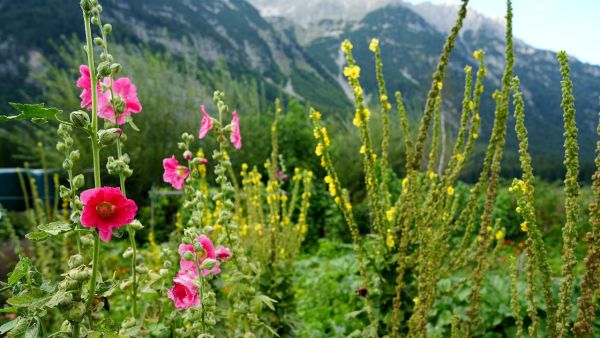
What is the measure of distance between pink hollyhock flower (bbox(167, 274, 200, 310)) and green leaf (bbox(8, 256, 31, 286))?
541 mm

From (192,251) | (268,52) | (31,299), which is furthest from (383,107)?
(268,52)

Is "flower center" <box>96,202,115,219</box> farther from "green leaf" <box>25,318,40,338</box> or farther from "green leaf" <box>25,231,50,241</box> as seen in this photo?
"green leaf" <box>25,318,40,338</box>

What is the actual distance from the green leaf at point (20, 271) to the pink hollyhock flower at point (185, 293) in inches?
21.3

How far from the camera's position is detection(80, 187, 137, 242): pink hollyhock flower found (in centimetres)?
96

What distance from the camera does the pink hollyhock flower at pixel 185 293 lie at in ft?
4.75

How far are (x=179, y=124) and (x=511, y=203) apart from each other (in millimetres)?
6662

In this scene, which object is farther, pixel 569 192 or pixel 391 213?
pixel 391 213

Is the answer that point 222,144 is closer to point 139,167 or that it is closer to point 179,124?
point 139,167

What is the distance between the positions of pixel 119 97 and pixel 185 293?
0.65 metres

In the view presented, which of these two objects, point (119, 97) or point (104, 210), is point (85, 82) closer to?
point (119, 97)

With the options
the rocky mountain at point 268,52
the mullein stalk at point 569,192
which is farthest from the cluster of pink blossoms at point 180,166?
the rocky mountain at point 268,52

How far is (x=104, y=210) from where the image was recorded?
3.20 ft

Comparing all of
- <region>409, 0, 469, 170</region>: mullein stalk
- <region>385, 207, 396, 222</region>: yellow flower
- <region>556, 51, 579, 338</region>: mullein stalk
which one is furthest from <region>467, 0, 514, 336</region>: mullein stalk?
<region>385, 207, 396, 222</region>: yellow flower

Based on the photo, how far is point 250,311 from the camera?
2.07m
